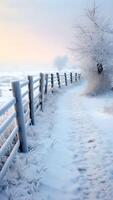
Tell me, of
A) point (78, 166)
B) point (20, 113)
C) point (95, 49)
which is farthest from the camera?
point (95, 49)

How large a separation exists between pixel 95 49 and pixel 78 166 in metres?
17.7

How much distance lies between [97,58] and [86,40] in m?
2.26

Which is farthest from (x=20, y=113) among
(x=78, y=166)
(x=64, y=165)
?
(x=78, y=166)

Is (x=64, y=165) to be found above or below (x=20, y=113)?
below

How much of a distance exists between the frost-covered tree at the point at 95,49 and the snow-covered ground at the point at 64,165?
12610 mm

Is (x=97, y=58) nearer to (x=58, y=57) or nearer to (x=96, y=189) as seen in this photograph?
(x=96, y=189)

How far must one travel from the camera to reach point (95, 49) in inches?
861

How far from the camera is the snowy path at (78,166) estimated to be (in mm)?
4316

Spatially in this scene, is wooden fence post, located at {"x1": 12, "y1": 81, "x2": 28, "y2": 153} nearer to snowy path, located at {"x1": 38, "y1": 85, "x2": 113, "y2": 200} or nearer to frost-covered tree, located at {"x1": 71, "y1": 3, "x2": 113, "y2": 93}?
snowy path, located at {"x1": 38, "y1": 85, "x2": 113, "y2": 200}

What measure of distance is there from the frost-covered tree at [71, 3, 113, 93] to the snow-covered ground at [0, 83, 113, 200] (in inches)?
496

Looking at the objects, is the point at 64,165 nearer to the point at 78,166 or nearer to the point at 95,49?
the point at 78,166

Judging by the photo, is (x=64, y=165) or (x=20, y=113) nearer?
(x=64, y=165)

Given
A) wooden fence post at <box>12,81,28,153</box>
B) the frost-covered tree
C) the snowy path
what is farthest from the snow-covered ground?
the frost-covered tree

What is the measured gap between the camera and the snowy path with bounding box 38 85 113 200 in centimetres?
432
